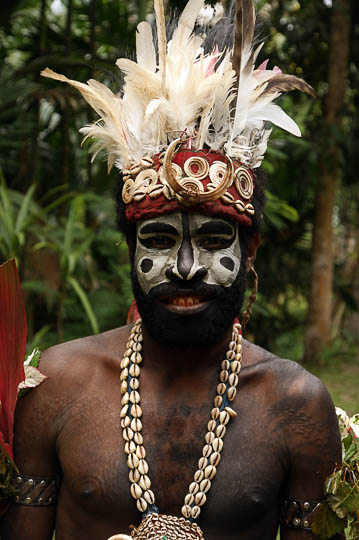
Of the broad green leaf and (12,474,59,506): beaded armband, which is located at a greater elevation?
(12,474,59,506): beaded armband

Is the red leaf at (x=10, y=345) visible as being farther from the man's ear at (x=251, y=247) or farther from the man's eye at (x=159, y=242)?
the man's ear at (x=251, y=247)

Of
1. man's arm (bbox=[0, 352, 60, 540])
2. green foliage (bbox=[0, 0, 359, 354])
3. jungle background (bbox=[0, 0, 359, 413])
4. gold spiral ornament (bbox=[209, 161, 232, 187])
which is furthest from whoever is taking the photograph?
jungle background (bbox=[0, 0, 359, 413])

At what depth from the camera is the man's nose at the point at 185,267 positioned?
1.99 m

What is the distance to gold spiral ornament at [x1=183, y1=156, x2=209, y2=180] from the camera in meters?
2.01

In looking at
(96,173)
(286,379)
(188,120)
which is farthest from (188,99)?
(96,173)

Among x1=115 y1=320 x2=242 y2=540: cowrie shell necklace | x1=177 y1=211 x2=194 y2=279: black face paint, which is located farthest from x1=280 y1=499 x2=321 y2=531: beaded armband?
x1=177 y1=211 x2=194 y2=279: black face paint

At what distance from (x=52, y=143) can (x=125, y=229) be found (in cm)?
623

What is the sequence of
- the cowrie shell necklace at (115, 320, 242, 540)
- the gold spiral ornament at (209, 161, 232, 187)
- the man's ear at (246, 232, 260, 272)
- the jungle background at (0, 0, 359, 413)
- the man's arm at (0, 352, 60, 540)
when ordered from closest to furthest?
the cowrie shell necklace at (115, 320, 242, 540) < the gold spiral ornament at (209, 161, 232, 187) < the man's arm at (0, 352, 60, 540) < the man's ear at (246, 232, 260, 272) < the jungle background at (0, 0, 359, 413)

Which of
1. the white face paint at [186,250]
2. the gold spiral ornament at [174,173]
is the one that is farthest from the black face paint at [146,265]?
the gold spiral ornament at [174,173]

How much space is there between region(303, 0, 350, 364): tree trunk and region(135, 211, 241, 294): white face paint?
17.9 ft

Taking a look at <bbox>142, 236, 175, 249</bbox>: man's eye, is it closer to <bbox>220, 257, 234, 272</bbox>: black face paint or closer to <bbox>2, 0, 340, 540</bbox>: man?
<bbox>2, 0, 340, 540</bbox>: man

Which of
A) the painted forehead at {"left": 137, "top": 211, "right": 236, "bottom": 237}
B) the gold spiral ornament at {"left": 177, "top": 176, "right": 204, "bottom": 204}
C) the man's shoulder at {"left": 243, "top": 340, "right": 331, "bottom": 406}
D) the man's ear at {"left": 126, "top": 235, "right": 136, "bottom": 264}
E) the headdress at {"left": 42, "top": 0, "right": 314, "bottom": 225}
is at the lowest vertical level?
the man's shoulder at {"left": 243, "top": 340, "right": 331, "bottom": 406}

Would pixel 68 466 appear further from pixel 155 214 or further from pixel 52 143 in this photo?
pixel 52 143

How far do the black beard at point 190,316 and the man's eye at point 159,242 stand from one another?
0.10 meters
